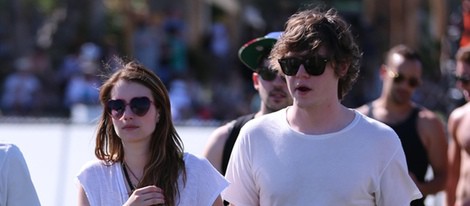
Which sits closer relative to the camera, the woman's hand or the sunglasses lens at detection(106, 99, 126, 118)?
the woman's hand

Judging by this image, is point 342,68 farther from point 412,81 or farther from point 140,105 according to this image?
point 412,81

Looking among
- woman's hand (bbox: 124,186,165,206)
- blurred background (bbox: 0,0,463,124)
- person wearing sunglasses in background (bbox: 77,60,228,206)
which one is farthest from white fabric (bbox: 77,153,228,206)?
blurred background (bbox: 0,0,463,124)

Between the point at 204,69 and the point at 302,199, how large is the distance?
64.3 ft

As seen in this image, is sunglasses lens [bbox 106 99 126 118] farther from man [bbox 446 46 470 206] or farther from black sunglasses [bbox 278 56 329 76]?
man [bbox 446 46 470 206]

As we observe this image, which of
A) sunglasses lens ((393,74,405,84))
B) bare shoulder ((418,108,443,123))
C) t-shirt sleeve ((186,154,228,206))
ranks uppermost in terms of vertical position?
t-shirt sleeve ((186,154,228,206))

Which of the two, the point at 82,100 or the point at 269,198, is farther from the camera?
the point at 82,100

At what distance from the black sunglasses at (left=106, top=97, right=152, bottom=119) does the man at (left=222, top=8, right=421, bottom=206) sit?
51 cm

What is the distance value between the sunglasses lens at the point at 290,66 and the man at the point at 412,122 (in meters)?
2.79

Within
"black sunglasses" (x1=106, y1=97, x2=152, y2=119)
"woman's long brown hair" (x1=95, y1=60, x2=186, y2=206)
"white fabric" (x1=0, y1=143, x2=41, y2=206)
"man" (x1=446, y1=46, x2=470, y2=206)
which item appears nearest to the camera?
"white fabric" (x1=0, y1=143, x2=41, y2=206)

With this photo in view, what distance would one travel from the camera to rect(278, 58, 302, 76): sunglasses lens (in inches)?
208

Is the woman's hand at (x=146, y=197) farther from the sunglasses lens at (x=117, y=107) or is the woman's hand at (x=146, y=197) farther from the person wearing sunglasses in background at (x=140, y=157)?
the sunglasses lens at (x=117, y=107)

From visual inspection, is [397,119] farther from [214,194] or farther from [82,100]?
[82,100]

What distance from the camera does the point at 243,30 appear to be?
28.6 metres

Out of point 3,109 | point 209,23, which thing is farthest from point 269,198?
point 209,23
